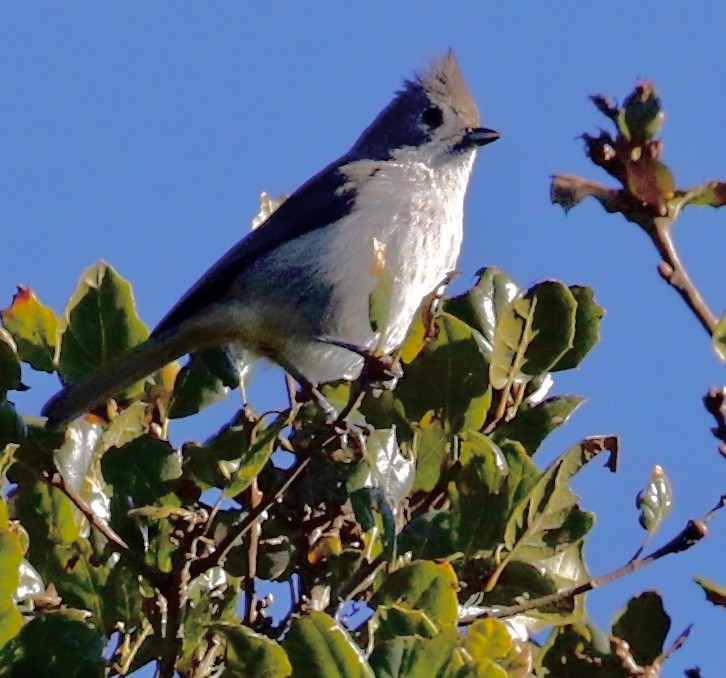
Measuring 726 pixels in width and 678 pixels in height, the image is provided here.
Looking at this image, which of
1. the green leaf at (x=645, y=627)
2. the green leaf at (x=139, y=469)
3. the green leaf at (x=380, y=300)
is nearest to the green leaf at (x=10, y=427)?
the green leaf at (x=139, y=469)

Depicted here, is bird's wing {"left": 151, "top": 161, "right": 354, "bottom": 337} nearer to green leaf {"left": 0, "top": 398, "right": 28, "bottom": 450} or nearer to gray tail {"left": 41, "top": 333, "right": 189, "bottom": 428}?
gray tail {"left": 41, "top": 333, "right": 189, "bottom": 428}

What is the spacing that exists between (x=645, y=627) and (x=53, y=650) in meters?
0.79

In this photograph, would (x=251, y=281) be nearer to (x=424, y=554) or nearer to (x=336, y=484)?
(x=336, y=484)

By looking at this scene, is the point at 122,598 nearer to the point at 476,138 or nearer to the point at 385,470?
the point at 385,470

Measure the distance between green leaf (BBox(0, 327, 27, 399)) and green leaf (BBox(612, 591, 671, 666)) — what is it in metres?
0.86

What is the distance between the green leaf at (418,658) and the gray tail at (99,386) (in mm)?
647

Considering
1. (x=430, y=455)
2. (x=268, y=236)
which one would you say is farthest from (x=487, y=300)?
(x=268, y=236)

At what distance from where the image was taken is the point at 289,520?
187 cm

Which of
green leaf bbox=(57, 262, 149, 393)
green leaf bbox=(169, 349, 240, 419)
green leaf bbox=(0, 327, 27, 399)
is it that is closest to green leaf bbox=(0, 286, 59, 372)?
green leaf bbox=(57, 262, 149, 393)

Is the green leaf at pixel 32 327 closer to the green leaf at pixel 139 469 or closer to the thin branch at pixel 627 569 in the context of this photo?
the green leaf at pixel 139 469

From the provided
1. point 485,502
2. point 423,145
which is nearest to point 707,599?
point 485,502

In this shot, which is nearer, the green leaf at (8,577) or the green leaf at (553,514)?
the green leaf at (8,577)

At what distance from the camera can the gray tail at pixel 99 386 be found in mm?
1788

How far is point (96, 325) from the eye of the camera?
195 centimetres
